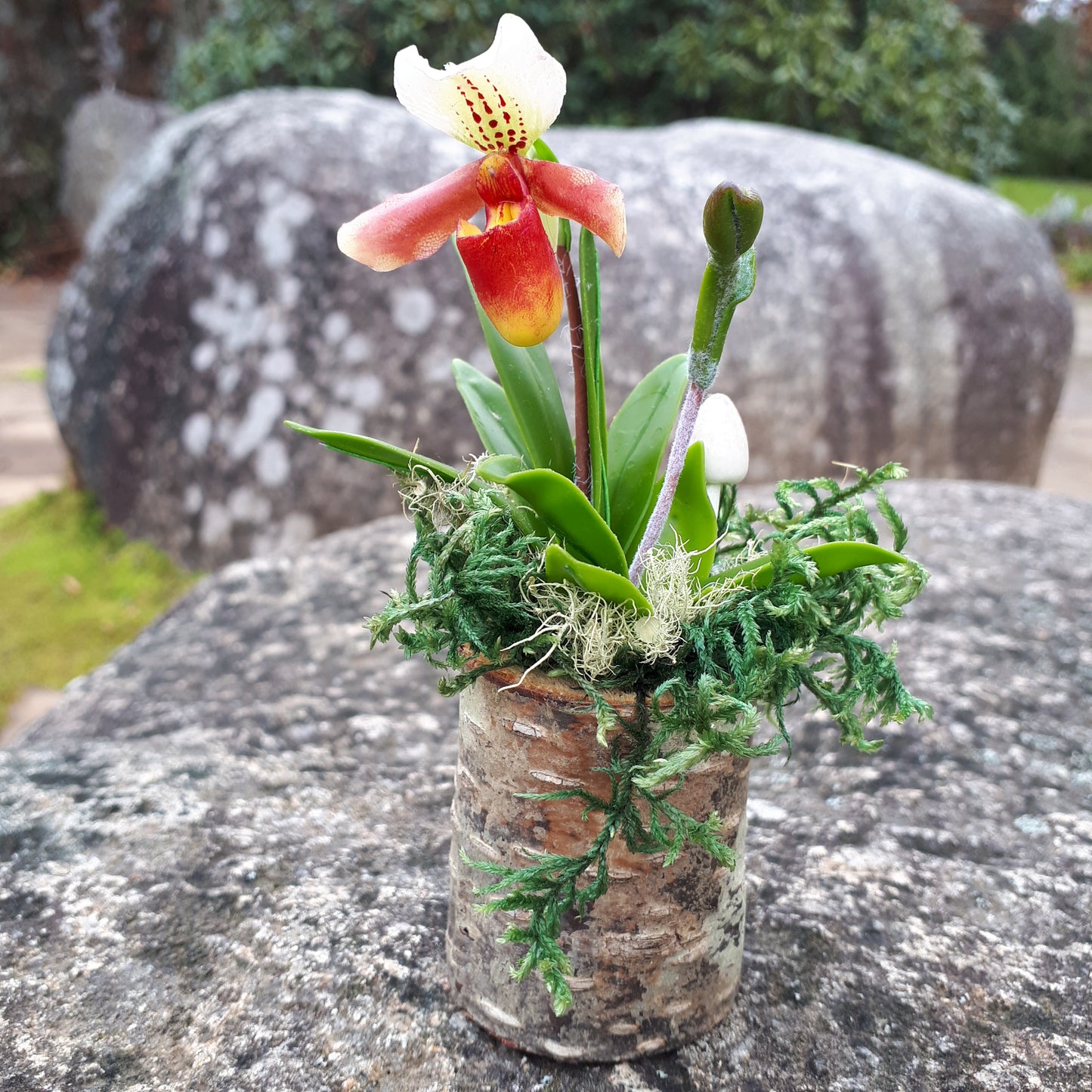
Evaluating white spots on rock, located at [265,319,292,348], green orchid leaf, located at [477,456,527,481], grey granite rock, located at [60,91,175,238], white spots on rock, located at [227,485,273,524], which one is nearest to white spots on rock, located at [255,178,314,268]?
white spots on rock, located at [265,319,292,348]

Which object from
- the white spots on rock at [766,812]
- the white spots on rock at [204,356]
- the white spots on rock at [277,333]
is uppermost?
the white spots on rock at [277,333]

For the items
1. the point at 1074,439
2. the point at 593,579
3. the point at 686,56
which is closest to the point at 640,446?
the point at 593,579

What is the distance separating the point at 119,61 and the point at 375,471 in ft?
20.7

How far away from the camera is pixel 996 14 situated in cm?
1108

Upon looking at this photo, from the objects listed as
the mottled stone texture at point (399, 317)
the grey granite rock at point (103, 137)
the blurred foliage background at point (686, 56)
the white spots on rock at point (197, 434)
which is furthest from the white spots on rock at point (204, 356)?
the grey granite rock at point (103, 137)

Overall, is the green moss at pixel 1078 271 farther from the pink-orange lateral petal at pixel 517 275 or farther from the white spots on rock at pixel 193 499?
the pink-orange lateral petal at pixel 517 275

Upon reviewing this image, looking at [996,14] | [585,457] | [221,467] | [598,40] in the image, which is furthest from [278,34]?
[996,14]

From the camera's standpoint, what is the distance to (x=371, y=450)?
717mm

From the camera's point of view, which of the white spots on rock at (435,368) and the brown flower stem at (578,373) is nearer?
the brown flower stem at (578,373)

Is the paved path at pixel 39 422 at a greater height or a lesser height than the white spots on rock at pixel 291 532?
lesser

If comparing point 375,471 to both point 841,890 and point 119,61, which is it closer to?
point 841,890

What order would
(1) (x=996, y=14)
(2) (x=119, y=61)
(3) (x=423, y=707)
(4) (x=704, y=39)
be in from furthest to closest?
(1) (x=996, y=14)
(2) (x=119, y=61)
(4) (x=704, y=39)
(3) (x=423, y=707)

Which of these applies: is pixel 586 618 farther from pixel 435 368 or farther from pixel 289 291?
pixel 289 291

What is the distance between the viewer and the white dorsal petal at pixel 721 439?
823 millimetres
